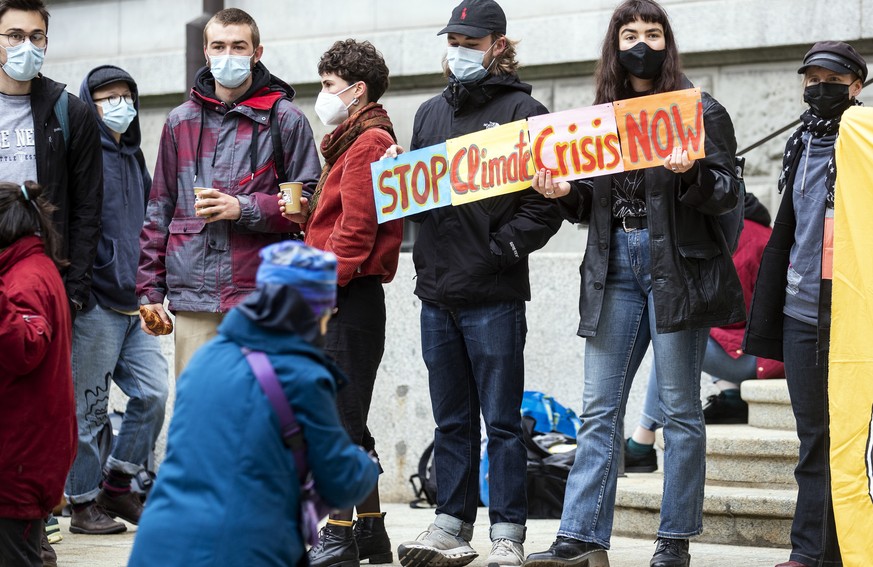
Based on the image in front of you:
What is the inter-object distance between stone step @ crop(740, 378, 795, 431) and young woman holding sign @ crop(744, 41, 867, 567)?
175cm

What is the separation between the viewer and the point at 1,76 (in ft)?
19.9

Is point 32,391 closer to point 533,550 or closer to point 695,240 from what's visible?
point 533,550

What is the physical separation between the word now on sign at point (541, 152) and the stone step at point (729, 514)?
1919 mm

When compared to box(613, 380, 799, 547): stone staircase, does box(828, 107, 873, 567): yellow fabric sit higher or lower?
higher

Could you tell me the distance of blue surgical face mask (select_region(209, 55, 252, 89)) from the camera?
221 inches

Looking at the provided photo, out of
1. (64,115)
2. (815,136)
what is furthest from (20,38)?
(815,136)

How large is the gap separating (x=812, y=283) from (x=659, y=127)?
2.75 ft

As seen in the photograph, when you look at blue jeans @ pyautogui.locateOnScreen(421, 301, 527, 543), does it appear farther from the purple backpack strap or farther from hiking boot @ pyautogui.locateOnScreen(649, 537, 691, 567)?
the purple backpack strap

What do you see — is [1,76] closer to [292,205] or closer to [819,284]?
[292,205]

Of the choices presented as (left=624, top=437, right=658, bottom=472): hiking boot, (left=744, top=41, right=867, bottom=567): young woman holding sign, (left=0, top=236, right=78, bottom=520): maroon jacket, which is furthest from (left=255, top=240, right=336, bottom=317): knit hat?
(left=624, top=437, right=658, bottom=472): hiking boot

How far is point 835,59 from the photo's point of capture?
507 centimetres

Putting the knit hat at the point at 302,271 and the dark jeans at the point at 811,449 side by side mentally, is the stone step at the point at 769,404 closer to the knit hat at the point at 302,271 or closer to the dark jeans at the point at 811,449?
the dark jeans at the point at 811,449

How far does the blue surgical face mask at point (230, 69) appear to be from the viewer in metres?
5.62

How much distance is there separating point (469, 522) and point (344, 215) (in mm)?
1319
